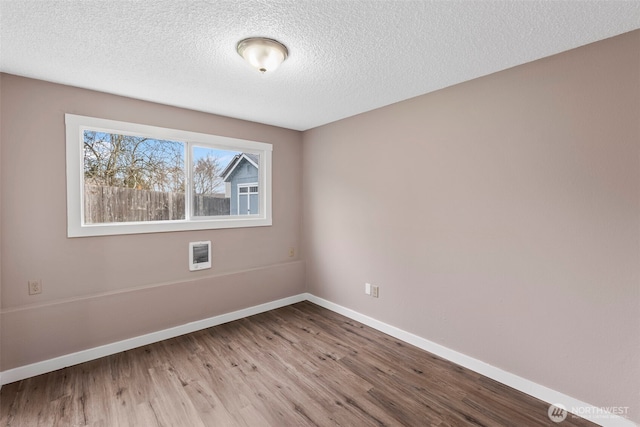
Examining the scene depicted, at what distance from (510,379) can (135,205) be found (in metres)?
3.67

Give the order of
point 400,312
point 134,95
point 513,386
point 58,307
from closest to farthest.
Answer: point 513,386, point 58,307, point 134,95, point 400,312

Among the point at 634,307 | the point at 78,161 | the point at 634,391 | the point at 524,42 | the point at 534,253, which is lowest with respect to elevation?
the point at 634,391

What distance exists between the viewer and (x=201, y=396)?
2107 mm

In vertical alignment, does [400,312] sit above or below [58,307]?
below

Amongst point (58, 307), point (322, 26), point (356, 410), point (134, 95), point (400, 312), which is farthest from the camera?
point (400, 312)

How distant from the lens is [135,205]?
294cm

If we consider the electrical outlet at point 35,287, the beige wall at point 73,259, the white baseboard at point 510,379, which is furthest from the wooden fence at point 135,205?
the white baseboard at point 510,379

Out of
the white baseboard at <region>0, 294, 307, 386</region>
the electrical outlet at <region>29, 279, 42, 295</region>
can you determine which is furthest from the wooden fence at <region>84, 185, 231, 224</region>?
the white baseboard at <region>0, 294, 307, 386</region>

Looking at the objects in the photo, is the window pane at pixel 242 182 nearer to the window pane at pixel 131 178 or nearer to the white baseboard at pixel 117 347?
the window pane at pixel 131 178

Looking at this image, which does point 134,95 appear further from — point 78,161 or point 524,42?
point 524,42

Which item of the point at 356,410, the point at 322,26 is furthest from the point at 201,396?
the point at 322,26

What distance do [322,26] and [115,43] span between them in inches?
51.6

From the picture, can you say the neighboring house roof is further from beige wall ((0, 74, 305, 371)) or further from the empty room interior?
beige wall ((0, 74, 305, 371))

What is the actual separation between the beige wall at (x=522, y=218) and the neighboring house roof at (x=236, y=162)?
4.69 feet
